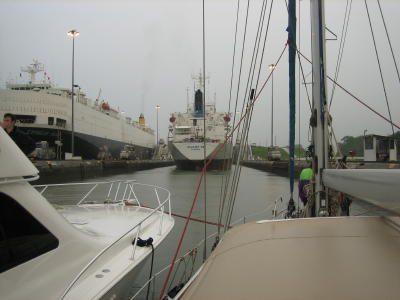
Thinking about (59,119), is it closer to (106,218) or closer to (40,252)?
(106,218)

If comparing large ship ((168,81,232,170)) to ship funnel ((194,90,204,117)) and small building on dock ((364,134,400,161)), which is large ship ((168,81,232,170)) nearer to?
ship funnel ((194,90,204,117))

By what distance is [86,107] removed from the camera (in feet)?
115

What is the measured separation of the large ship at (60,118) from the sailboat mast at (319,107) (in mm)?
25291

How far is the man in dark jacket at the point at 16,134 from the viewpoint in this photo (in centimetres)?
323

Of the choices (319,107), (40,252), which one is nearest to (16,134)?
(40,252)

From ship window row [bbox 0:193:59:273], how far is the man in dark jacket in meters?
1.17

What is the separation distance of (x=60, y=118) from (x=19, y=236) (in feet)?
101

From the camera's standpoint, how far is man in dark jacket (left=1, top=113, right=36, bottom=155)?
3.23 m

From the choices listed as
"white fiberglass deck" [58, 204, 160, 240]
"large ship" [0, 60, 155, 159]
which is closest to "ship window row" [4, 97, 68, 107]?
"large ship" [0, 60, 155, 159]

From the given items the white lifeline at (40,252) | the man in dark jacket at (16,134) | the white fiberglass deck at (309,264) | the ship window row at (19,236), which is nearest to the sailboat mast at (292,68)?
the white fiberglass deck at (309,264)

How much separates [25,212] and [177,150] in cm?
3305

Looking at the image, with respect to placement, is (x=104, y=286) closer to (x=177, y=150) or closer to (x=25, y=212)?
(x=25, y=212)

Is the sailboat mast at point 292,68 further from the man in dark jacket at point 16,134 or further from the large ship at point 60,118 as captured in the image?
the large ship at point 60,118

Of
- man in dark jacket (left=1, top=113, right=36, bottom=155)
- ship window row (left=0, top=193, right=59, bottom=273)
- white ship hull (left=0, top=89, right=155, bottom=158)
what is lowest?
ship window row (left=0, top=193, right=59, bottom=273)
